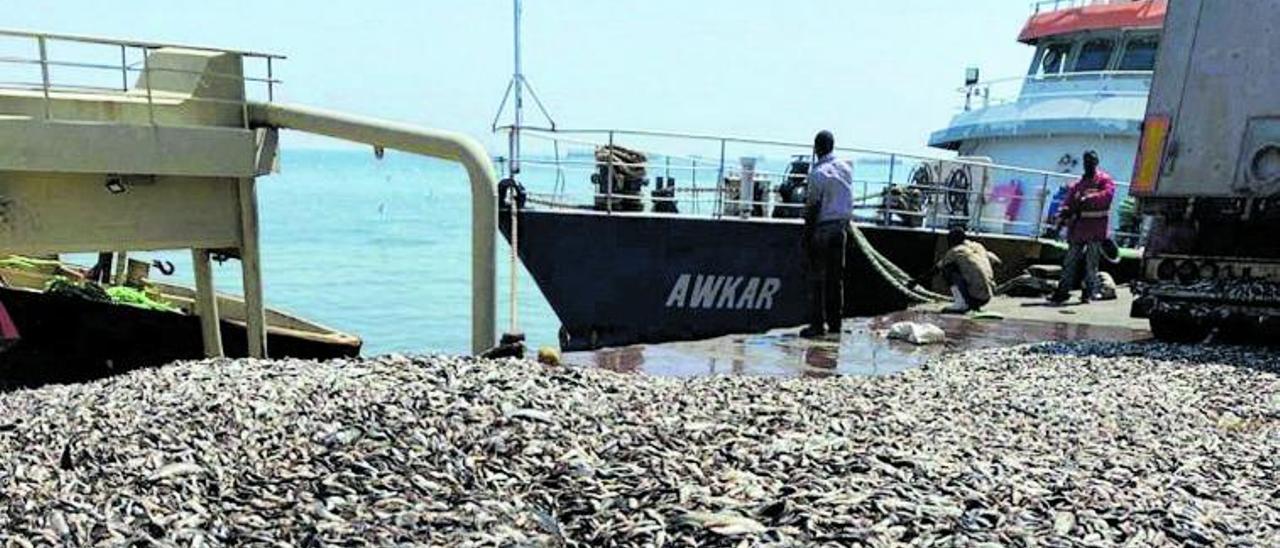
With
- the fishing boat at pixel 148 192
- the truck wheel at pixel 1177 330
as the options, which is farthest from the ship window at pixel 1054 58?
the fishing boat at pixel 148 192

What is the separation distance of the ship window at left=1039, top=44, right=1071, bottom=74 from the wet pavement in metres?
6.52

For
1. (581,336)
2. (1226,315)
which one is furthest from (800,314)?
(1226,315)

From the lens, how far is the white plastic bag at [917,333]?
29.9ft

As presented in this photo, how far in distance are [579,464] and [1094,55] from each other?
48.5ft

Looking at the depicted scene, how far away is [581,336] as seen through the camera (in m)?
12.0

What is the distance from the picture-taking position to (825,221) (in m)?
9.09

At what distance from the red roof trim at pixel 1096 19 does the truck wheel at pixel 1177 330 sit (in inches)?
311

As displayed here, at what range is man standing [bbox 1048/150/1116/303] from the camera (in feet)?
37.8

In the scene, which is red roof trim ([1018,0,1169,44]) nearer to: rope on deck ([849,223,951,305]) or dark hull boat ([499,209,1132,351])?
rope on deck ([849,223,951,305])

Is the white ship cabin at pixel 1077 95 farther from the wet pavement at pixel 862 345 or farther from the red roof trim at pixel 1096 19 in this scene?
→ the wet pavement at pixel 862 345

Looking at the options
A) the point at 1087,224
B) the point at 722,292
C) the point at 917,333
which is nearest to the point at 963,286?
the point at 1087,224

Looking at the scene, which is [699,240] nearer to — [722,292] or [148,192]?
[722,292]

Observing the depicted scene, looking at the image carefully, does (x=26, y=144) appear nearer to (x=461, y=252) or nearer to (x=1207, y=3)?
(x=1207, y=3)

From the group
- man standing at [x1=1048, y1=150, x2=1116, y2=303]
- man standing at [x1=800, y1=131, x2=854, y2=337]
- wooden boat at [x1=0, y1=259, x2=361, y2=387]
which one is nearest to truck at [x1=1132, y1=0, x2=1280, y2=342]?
man standing at [x1=800, y1=131, x2=854, y2=337]
